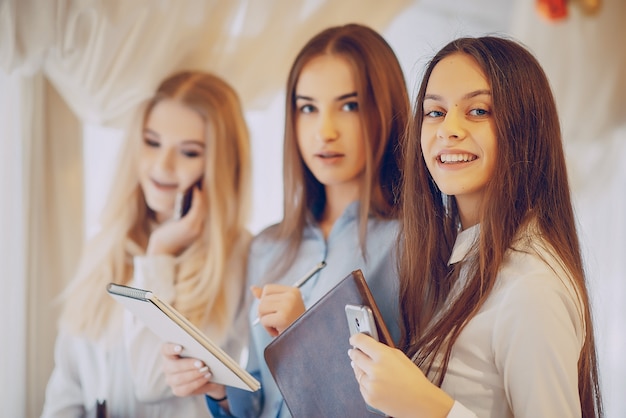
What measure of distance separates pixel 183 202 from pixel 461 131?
768mm

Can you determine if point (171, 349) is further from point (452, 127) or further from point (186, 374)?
point (452, 127)

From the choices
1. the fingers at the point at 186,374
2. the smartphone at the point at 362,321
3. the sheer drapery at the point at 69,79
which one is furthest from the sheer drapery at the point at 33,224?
the smartphone at the point at 362,321

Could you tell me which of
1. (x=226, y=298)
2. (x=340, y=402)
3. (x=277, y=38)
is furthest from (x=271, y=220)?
(x=340, y=402)

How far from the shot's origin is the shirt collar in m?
1.05

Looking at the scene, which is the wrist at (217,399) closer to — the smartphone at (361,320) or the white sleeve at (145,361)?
the white sleeve at (145,361)

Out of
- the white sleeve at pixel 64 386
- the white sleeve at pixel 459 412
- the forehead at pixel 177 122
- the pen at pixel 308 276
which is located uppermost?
the forehead at pixel 177 122

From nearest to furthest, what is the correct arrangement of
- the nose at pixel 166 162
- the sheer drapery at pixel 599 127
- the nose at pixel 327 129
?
the nose at pixel 327 129 < the nose at pixel 166 162 < the sheer drapery at pixel 599 127

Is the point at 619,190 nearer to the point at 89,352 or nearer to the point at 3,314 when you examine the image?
the point at 89,352

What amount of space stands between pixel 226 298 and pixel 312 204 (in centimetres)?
29

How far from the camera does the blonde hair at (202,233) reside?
152cm

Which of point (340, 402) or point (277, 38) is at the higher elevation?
point (277, 38)

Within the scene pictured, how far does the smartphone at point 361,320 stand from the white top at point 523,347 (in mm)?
136

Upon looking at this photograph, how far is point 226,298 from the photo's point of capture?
1531 millimetres

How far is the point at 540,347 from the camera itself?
0.88 metres
